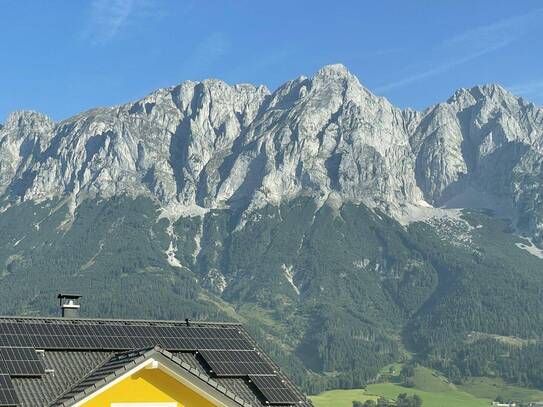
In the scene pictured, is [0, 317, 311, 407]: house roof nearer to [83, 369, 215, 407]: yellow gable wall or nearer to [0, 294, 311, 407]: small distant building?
[0, 294, 311, 407]: small distant building

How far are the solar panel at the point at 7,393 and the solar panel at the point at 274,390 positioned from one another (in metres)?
8.30

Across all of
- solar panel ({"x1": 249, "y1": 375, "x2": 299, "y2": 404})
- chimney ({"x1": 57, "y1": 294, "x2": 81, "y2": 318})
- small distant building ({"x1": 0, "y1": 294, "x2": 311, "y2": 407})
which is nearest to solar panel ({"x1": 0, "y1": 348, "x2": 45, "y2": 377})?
small distant building ({"x1": 0, "y1": 294, "x2": 311, "y2": 407})

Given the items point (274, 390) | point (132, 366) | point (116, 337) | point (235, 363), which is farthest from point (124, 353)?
point (274, 390)

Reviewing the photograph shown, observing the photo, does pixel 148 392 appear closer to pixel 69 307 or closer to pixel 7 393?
pixel 7 393

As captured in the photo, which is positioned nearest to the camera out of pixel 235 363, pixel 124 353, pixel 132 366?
pixel 132 366

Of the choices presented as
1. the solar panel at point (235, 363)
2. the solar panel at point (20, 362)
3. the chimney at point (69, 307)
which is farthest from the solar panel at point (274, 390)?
the chimney at point (69, 307)

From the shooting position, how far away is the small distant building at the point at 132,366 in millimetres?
25950

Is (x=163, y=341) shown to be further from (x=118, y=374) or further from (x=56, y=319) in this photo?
(x=118, y=374)

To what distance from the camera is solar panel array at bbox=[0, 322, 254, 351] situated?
3078 cm

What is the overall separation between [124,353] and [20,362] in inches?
133

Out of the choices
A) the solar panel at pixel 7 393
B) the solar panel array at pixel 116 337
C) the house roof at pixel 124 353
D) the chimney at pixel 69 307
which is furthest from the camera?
the chimney at pixel 69 307

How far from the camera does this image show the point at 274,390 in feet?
103

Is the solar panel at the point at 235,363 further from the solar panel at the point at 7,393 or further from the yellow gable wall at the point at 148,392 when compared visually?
the solar panel at the point at 7,393

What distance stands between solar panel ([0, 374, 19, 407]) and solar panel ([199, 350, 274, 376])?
273 inches
